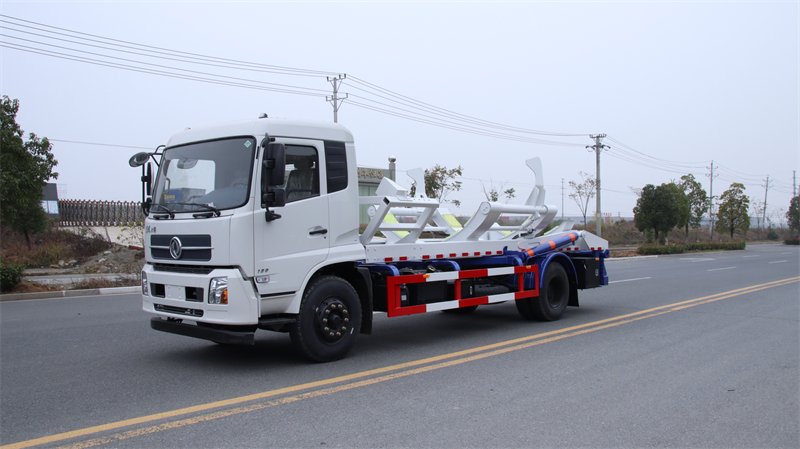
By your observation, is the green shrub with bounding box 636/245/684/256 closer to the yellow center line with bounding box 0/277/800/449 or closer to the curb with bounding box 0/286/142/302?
the yellow center line with bounding box 0/277/800/449

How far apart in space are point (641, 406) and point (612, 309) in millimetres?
6064

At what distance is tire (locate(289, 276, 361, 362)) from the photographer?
18.8ft

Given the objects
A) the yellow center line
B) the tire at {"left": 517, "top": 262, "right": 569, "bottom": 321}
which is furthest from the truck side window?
the tire at {"left": 517, "top": 262, "right": 569, "bottom": 321}

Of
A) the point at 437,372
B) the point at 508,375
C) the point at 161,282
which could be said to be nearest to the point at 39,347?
the point at 161,282

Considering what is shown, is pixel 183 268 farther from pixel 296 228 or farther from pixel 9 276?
pixel 9 276

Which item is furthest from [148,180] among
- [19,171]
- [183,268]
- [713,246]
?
[713,246]

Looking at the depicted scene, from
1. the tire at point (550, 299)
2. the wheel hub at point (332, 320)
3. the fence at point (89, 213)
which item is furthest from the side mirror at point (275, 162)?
the fence at point (89, 213)

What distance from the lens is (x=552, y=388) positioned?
5086mm

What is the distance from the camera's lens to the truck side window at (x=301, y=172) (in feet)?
19.0

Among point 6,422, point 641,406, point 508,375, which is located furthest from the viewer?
point 508,375

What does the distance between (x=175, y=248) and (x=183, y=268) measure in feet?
0.75

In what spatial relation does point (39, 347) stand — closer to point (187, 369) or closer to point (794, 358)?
point (187, 369)

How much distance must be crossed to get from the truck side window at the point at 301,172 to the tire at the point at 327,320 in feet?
3.20

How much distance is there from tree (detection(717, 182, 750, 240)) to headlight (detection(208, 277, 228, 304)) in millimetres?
58675
